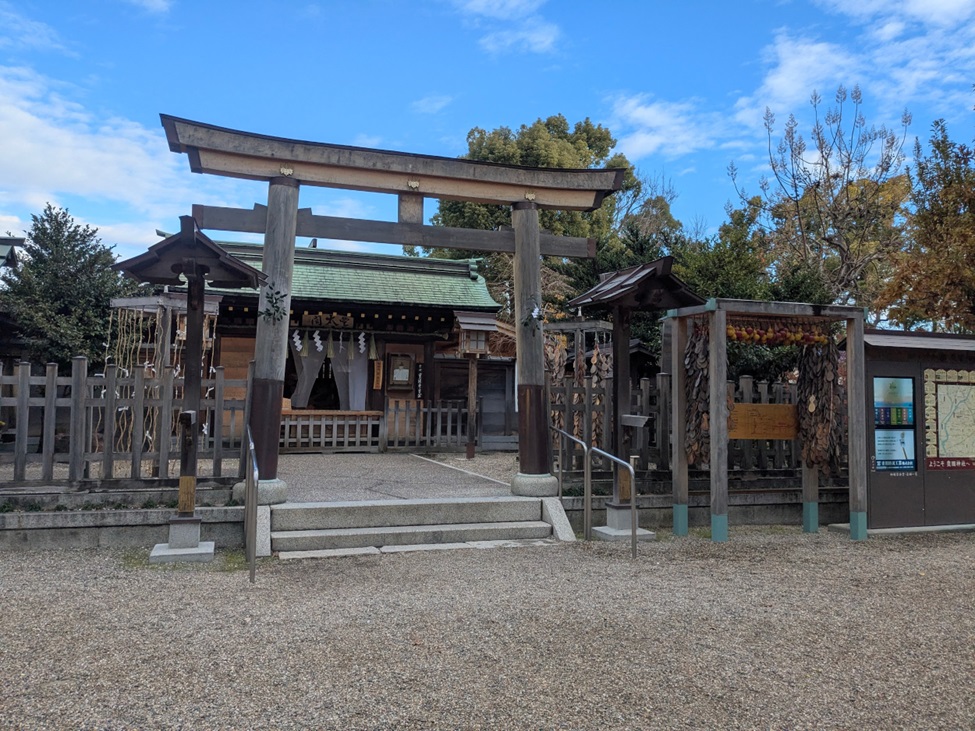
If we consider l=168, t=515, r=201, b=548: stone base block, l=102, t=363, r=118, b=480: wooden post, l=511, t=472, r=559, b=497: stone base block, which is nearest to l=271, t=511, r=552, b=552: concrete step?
l=511, t=472, r=559, b=497: stone base block

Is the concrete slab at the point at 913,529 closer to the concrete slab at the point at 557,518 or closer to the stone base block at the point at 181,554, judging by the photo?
the concrete slab at the point at 557,518

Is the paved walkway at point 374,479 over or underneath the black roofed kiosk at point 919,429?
underneath

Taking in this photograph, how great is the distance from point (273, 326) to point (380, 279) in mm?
8943

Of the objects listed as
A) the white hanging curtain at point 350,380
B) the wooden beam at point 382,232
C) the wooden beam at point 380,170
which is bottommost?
the white hanging curtain at point 350,380

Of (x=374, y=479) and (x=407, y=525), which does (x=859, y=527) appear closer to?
(x=407, y=525)

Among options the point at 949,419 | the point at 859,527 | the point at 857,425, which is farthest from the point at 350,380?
the point at 949,419

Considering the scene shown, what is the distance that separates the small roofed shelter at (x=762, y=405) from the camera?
23.7 feet

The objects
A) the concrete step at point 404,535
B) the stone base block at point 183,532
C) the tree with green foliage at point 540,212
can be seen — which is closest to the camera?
the stone base block at point 183,532

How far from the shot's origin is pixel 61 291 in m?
14.8

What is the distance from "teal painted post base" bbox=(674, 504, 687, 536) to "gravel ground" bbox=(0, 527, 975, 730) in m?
1.17

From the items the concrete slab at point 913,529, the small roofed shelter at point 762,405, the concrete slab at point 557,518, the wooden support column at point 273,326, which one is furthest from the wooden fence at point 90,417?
the concrete slab at point 913,529

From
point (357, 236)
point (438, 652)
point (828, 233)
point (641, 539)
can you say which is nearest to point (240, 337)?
point (357, 236)

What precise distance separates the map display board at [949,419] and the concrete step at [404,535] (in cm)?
459

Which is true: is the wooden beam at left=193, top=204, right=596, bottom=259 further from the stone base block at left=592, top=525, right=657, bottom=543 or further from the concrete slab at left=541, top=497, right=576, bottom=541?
the stone base block at left=592, top=525, right=657, bottom=543
